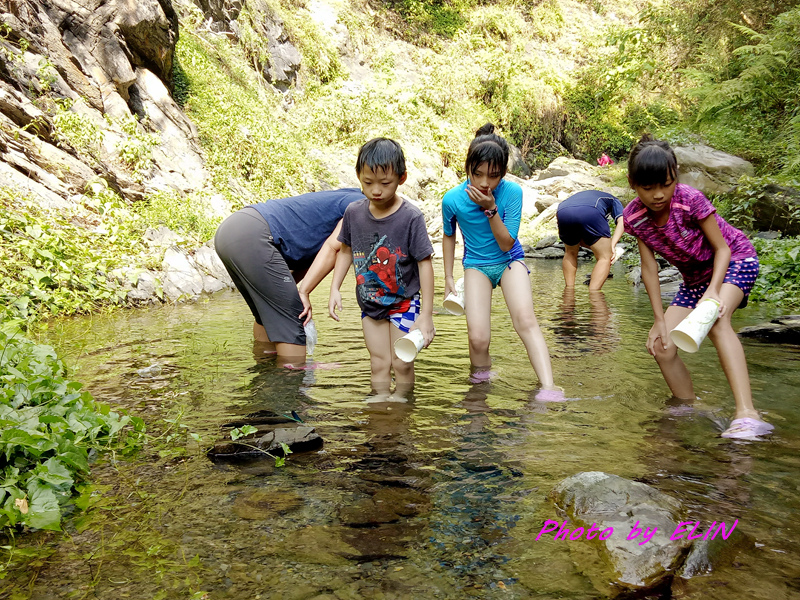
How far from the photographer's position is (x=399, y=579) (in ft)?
5.99

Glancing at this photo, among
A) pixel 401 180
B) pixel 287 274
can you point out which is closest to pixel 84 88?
pixel 287 274

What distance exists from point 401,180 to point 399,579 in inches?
96.6

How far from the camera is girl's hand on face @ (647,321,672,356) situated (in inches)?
136

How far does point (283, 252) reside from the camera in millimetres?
4633

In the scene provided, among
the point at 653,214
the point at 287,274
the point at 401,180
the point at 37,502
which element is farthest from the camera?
the point at 287,274

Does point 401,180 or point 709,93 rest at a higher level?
point 709,93

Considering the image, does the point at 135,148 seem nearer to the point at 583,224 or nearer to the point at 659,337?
the point at 583,224

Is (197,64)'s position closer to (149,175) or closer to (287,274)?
(149,175)

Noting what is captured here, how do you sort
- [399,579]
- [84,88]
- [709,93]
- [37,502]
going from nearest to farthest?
1. [399,579]
2. [37,502]
3. [84,88]
4. [709,93]

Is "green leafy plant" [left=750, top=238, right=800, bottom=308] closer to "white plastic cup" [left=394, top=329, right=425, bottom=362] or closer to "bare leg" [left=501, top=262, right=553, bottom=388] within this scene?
"bare leg" [left=501, top=262, right=553, bottom=388]

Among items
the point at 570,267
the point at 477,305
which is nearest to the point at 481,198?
the point at 477,305

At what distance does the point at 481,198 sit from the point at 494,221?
23 cm

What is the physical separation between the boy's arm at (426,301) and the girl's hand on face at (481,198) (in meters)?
0.43

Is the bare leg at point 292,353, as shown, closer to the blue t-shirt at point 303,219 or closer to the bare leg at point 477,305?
the blue t-shirt at point 303,219
